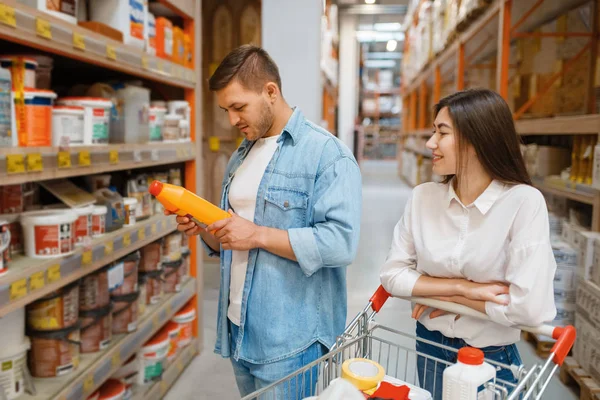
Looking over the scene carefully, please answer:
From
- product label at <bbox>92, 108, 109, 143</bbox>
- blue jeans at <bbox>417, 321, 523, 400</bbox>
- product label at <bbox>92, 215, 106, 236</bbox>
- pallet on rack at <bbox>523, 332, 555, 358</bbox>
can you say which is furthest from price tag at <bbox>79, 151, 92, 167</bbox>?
pallet on rack at <bbox>523, 332, 555, 358</bbox>

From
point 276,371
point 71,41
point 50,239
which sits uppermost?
point 71,41

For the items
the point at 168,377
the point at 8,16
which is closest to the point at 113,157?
the point at 8,16

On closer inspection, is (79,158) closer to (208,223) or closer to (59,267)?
(59,267)

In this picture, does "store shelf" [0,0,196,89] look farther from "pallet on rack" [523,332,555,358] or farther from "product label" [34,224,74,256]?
A: "pallet on rack" [523,332,555,358]

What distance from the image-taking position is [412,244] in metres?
1.55

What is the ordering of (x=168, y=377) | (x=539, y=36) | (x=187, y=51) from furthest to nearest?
(x=539, y=36), (x=187, y=51), (x=168, y=377)

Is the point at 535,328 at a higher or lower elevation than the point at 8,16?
lower

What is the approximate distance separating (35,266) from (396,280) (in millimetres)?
1194

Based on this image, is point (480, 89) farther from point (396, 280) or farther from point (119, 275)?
point (119, 275)

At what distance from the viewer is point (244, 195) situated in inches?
62.9

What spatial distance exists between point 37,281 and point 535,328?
5.01 ft

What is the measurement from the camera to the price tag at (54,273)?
1831mm

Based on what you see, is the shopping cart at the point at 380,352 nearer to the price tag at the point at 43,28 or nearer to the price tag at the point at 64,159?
the price tag at the point at 64,159

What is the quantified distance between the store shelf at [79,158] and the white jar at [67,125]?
2.0 inches
